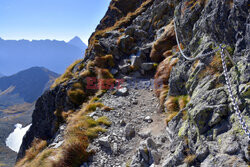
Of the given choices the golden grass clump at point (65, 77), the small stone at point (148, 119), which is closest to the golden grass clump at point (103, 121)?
the small stone at point (148, 119)

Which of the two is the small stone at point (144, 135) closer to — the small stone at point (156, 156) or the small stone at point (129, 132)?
the small stone at point (129, 132)

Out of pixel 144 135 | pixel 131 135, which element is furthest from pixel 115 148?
pixel 144 135

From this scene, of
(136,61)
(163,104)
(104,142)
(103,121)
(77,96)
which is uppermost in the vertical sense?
(136,61)

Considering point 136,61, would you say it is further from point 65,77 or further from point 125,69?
point 65,77

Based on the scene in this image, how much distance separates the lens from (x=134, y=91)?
561 inches

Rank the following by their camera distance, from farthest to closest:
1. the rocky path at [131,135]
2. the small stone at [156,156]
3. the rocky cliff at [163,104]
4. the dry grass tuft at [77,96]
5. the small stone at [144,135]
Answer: the dry grass tuft at [77,96] < the small stone at [144,135] < the rocky path at [131,135] < the small stone at [156,156] < the rocky cliff at [163,104]

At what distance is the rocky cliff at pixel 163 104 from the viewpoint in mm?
4668

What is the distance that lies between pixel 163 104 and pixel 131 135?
9.11ft

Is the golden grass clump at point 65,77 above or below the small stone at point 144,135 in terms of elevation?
above

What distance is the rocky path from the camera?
693 centimetres

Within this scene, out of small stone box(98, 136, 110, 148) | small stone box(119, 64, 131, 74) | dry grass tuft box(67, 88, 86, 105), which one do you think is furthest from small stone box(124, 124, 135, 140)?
small stone box(119, 64, 131, 74)

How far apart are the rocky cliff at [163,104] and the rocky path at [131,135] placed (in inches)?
1.8

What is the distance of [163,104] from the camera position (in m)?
10.1

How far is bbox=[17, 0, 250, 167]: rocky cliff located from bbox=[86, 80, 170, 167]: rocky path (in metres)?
0.04
